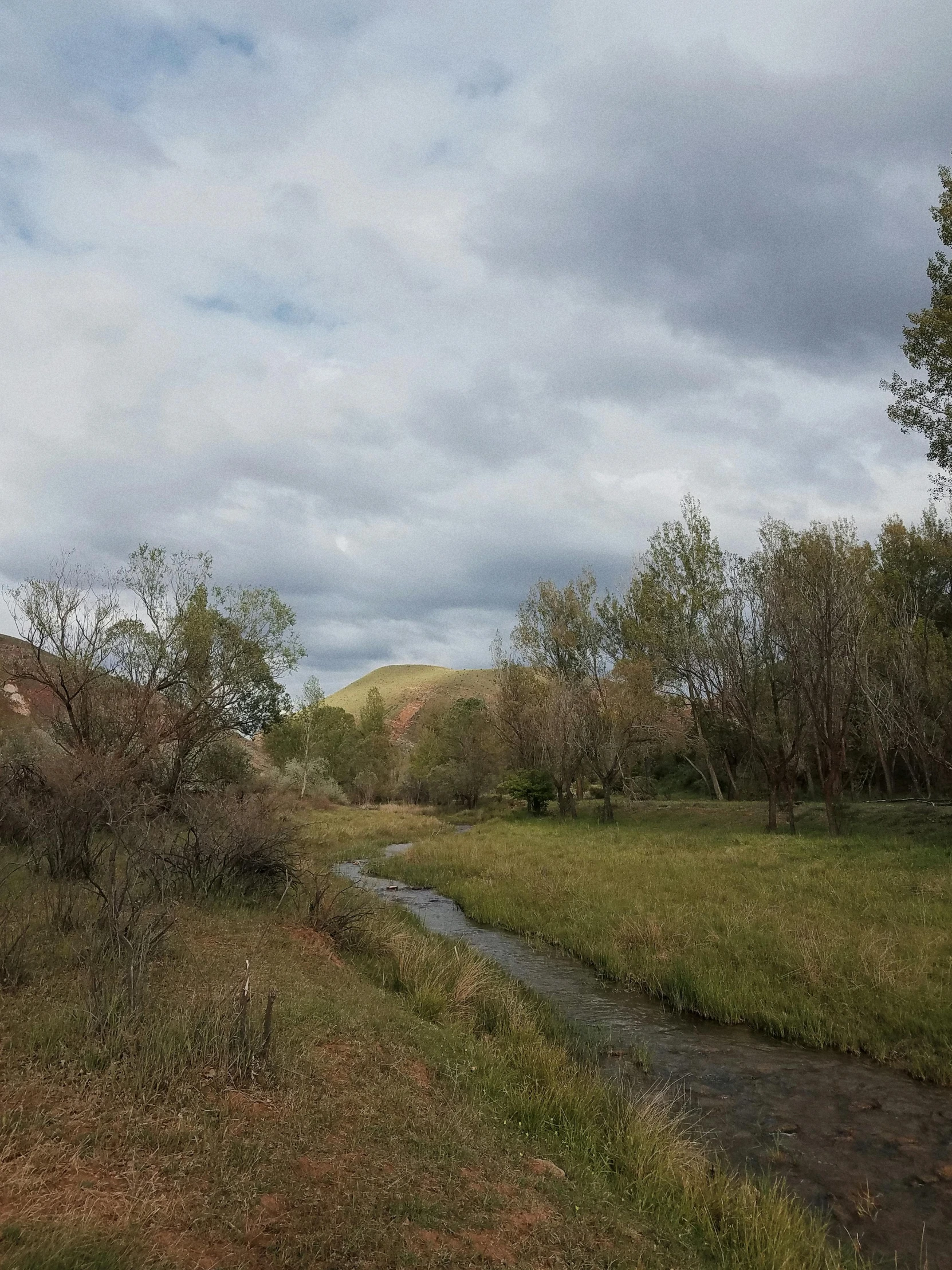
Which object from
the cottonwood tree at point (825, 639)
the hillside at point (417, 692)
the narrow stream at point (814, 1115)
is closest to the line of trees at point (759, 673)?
the cottonwood tree at point (825, 639)

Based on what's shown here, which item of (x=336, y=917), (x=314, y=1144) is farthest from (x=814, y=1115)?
(x=336, y=917)

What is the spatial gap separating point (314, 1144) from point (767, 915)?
37.8ft

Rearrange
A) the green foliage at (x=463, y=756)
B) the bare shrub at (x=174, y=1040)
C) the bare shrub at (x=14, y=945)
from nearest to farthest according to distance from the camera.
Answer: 1. the bare shrub at (x=174, y=1040)
2. the bare shrub at (x=14, y=945)
3. the green foliage at (x=463, y=756)

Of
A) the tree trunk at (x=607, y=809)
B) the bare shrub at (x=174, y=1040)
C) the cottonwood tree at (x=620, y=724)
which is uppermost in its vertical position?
the cottonwood tree at (x=620, y=724)

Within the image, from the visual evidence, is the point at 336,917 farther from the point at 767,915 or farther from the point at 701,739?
the point at 701,739

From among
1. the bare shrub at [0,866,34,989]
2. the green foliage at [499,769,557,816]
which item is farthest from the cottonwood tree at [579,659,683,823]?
the bare shrub at [0,866,34,989]

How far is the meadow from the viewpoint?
4.29 metres

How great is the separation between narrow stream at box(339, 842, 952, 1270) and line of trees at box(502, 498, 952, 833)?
12.8 meters

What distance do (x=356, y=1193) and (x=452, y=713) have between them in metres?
56.0

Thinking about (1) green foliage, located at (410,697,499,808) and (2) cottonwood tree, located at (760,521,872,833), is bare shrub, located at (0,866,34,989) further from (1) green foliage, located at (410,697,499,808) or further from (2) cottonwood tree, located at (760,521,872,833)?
(1) green foliage, located at (410,697,499,808)

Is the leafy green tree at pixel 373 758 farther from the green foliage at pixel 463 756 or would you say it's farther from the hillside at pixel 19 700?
the hillside at pixel 19 700

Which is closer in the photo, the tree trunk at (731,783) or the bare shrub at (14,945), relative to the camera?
the bare shrub at (14,945)

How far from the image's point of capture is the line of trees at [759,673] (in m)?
25.7

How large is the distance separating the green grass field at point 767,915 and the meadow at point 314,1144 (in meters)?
3.85
